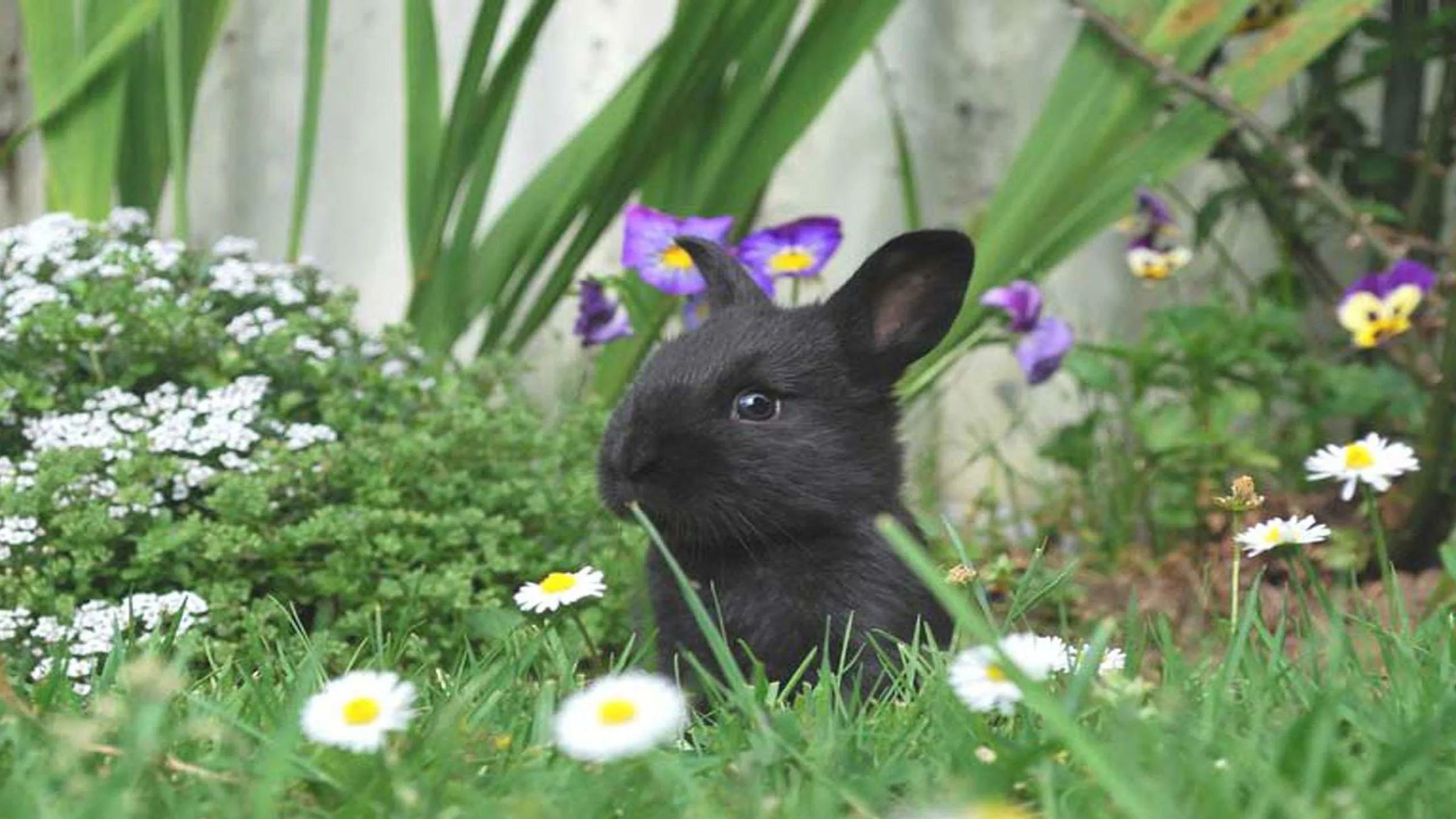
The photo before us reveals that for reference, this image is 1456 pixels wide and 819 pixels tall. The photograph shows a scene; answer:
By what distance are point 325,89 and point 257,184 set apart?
31cm

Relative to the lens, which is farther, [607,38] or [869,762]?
[607,38]

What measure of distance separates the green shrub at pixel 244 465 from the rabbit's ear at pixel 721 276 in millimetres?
452

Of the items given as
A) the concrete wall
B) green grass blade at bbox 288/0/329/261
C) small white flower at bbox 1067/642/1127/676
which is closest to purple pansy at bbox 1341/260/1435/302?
the concrete wall

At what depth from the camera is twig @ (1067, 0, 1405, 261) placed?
293 cm

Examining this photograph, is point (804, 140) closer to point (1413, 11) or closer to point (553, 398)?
point (553, 398)

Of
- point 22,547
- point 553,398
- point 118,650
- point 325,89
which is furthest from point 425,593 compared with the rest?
point 325,89

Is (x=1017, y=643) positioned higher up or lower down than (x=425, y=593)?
higher up

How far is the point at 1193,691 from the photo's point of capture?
59.3 inches

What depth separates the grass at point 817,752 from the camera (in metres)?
1.06

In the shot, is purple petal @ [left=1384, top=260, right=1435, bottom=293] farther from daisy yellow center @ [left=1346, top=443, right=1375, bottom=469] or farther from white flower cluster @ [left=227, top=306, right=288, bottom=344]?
white flower cluster @ [left=227, top=306, right=288, bottom=344]

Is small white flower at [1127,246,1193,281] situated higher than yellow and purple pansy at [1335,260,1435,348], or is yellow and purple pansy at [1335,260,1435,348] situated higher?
yellow and purple pansy at [1335,260,1435,348]

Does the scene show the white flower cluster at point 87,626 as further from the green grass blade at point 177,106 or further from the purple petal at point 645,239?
the green grass blade at point 177,106

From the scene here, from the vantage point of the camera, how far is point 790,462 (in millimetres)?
1850

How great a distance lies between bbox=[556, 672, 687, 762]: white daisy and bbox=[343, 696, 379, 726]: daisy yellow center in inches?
4.7
